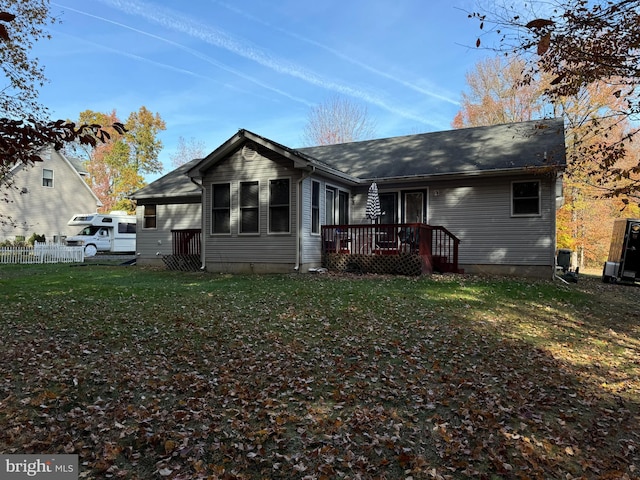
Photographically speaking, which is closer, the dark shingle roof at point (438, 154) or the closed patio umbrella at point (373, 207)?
the dark shingle roof at point (438, 154)

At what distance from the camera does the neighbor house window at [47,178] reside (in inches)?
1119

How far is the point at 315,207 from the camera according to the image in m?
13.0

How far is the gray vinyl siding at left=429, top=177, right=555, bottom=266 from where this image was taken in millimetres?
12555

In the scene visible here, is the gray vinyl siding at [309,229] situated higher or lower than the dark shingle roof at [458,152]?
lower

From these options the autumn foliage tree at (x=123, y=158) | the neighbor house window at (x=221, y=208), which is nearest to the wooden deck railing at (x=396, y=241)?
the neighbor house window at (x=221, y=208)

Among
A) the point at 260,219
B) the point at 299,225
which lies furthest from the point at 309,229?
the point at 260,219

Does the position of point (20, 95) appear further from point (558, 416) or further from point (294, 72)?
point (294, 72)

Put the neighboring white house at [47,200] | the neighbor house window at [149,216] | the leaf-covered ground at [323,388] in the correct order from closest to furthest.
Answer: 1. the leaf-covered ground at [323,388]
2. the neighbor house window at [149,216]
3. the neighboring white house at [47,200]

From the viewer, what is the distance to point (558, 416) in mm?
3717

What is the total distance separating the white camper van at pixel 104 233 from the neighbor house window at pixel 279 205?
16311 millimetres

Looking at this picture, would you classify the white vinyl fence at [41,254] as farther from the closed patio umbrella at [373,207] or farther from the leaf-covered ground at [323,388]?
the closed patio umbrella at [373,207]

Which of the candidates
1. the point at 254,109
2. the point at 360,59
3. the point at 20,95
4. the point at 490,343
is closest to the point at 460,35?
the point at 490,343

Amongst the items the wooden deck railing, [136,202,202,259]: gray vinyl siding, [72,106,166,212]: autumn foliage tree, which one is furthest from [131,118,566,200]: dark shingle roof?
[72,106,166,212]: autumn foliage tree

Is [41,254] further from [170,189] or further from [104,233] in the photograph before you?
[170,189]
